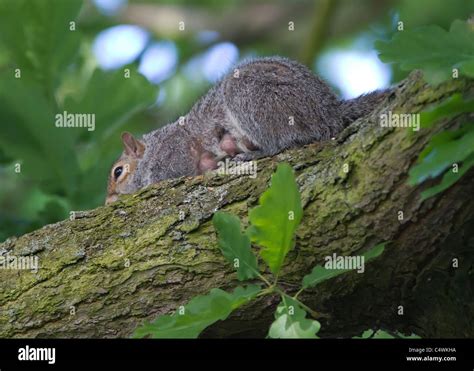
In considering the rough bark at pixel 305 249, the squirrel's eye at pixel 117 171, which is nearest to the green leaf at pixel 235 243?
the rough bark at pixel 305 249

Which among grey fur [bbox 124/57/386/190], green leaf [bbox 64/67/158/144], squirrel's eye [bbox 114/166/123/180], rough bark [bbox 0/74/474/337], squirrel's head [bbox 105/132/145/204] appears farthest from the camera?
squirrel's eye [bbox 114/166/123/180]

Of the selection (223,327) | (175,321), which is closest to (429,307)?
(223,327)

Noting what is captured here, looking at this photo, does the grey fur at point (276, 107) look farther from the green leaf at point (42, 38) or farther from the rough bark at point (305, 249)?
the green leaf at point (42, 38)

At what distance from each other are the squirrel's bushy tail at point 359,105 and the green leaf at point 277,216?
1840 millimetres

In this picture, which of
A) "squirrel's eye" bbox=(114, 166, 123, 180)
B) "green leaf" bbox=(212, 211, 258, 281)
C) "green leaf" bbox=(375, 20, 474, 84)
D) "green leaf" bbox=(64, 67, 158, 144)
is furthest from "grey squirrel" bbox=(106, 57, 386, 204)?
"green leaf" bbox=(375, 20, 474, 84)

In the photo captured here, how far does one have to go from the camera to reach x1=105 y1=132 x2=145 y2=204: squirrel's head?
5.69 m

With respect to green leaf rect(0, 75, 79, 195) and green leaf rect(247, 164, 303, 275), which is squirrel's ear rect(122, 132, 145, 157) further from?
green leaf rect(247, 164, 303, 275)

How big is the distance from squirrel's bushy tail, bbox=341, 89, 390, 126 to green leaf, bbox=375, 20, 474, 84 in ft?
5.96

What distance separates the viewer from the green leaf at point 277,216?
8.22ft

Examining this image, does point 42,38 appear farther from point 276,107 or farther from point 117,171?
point 276,107

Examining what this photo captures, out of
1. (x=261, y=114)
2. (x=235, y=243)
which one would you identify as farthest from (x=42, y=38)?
(x=235, y=243)

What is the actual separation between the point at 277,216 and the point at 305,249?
702mm
